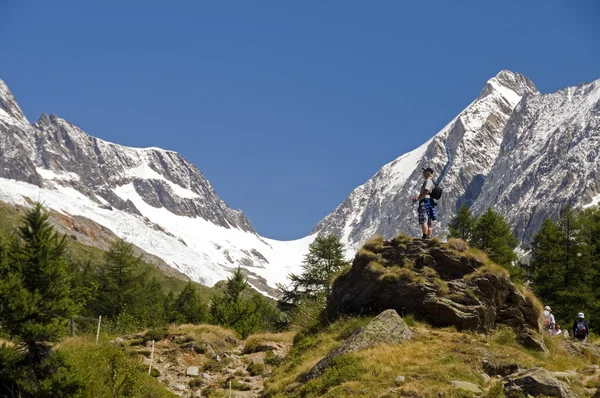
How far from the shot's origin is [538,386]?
15375mm

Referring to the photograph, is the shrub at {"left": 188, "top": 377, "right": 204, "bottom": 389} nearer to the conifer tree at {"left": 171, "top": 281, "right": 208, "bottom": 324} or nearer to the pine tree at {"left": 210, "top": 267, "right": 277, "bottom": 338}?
the pine tree at {"left": 210, "top": 267, "right": 277, "bottom": 338}

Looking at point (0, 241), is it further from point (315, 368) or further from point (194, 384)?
point (315, 368)

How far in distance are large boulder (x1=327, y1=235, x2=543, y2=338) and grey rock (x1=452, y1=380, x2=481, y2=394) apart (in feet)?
17.9

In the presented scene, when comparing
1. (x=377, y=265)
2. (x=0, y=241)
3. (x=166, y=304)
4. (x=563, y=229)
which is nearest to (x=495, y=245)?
(x=563, y=229)

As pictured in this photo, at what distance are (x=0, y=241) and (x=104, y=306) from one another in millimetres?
28842

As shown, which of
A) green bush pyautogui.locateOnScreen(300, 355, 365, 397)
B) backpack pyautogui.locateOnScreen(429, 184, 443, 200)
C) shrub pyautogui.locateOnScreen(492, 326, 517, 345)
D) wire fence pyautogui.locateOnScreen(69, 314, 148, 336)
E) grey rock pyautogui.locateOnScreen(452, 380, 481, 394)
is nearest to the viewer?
grey rock pyautogui.locateOnScreen(452, 380, 481, 394)

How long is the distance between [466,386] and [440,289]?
6625 mm

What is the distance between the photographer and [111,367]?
846 inches

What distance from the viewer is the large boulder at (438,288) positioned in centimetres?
2273

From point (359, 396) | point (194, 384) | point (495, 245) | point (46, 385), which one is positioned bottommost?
point (46, 385)

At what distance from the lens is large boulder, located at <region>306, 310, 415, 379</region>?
20562 mm

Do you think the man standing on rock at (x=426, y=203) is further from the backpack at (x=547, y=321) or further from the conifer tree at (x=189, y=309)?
the conifer tree at (x=189, y=309)

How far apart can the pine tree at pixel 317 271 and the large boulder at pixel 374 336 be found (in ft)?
69.7

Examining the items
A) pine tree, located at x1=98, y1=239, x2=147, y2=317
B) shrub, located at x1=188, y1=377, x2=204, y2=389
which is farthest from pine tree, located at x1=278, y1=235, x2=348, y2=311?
shrub, located at x1=188, y1=377, x2=204, y2=389
